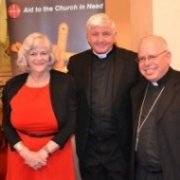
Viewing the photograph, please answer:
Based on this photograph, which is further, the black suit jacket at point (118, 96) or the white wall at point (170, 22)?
the white wall at point (170, 22)

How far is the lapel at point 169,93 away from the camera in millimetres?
2088

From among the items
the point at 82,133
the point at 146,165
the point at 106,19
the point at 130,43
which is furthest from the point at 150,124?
the point at 130,43

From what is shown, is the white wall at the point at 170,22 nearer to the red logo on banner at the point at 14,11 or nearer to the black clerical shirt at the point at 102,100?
the black clerical shirt at the point at 102,100

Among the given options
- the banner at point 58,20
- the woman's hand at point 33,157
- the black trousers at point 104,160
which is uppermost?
the banner at point 58,20

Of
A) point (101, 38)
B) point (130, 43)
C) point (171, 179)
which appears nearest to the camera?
point (171, 179)

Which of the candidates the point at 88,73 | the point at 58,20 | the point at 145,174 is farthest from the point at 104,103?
the point at 58,20

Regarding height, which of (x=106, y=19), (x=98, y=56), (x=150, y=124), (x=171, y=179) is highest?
(x=106, y=19)

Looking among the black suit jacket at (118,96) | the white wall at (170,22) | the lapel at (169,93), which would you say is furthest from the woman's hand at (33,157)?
the white wall at (170,22)

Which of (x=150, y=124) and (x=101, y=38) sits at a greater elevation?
(x=101, y=38)

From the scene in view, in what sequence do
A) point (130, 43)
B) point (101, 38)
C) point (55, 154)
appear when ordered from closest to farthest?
1. point (55, 154)
2. point (101, 38)
3. point (130, 43)

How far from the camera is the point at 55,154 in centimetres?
235

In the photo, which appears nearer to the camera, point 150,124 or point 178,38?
point 150,124

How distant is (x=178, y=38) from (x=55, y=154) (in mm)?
1671

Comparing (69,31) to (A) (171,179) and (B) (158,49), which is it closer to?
(B) (158,49)
